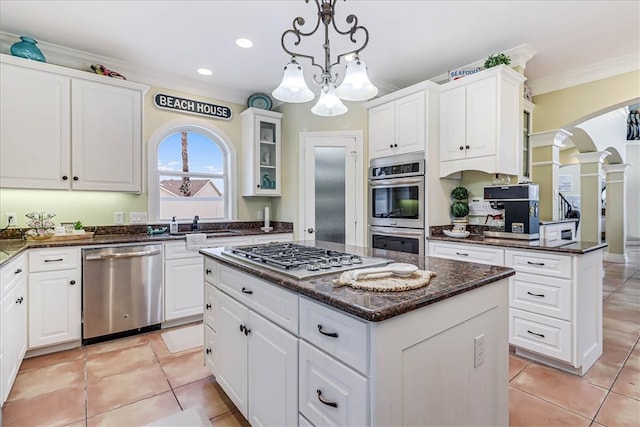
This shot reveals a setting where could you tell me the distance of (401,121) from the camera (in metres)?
3.54

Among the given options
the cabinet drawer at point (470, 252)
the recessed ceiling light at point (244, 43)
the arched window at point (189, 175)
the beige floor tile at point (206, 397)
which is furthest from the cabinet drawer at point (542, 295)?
the arched window at point (189, 175)

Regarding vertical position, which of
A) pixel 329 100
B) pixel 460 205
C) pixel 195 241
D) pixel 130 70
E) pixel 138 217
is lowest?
pixel 195 241

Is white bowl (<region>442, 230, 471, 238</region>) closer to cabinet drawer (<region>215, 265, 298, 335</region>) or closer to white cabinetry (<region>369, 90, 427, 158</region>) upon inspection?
white cabinetry (<region>369, 90, 427, 158</region>)

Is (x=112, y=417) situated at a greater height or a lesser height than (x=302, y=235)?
lesser

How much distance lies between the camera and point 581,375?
91.4 inches

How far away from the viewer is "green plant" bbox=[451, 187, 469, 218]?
3457 millimetres

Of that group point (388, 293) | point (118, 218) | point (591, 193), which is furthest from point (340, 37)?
point (591, 193)

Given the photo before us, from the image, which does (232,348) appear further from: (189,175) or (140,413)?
(189,175)

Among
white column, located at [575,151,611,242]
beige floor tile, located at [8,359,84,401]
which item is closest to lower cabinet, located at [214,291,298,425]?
beige floor tile, located at [8,359,84,401]

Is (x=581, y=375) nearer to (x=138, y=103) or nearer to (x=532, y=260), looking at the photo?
(x=532, y=260)

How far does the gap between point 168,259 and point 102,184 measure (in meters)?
0.97

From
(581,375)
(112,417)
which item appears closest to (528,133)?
(581,375)

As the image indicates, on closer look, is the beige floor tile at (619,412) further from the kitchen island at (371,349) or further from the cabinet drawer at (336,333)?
the cabinet drawer at (336,333)

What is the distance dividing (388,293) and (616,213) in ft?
28.5
